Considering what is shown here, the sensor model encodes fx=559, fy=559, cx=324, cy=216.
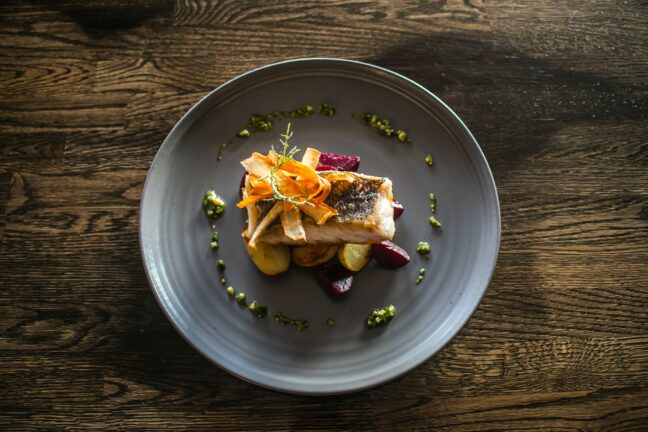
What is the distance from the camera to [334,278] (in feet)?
6.39

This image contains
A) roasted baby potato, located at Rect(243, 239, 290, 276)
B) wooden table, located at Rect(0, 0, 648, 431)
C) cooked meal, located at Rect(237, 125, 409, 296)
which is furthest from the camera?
wooden table, located at Rect(0, 0, 648, 431)

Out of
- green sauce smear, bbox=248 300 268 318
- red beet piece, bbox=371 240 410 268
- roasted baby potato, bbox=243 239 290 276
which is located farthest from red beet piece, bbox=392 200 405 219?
green sauce smear, bbox=248 300 268 318

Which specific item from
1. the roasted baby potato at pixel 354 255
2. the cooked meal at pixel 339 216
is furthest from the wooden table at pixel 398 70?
the cooked meal at pixel 339 216

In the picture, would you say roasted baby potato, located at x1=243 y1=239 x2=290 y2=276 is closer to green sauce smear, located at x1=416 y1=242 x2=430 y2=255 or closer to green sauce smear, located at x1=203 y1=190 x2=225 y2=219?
green sauce smear, located at x1=203 y1=190 x2=225 y2=219

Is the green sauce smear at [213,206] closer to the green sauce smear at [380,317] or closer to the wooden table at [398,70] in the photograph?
the wooden table at [398,70]

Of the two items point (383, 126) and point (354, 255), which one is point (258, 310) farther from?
point (383, 126)

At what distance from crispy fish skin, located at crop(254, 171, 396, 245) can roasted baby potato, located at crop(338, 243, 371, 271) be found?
61 millimetres

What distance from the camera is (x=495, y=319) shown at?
2139 millimetres

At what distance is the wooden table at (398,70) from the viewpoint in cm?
207

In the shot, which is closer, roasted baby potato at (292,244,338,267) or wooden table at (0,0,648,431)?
roasted baby potato at (292,244,338,267)

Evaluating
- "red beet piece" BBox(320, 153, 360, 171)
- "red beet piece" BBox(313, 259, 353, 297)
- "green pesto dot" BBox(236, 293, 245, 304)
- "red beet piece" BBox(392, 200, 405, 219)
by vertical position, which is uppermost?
"red beet piece" BBox(320, 153, 360, 171)

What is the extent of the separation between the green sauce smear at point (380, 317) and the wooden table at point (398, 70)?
1.01 feet

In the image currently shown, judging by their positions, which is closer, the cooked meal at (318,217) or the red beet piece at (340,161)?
the cooked meal at (318,217)

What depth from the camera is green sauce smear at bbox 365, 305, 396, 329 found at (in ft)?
6.34
